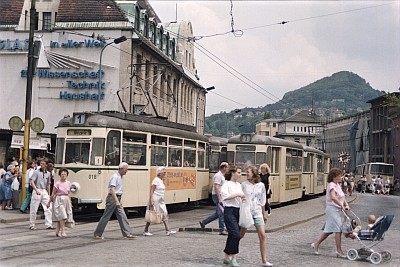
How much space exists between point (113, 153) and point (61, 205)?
460 centimetres

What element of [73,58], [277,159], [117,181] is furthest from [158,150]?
[73,58]

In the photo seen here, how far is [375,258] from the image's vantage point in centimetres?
1193

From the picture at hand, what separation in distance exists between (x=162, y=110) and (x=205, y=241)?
1377 inches

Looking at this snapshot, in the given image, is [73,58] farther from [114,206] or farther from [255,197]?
[255,197]

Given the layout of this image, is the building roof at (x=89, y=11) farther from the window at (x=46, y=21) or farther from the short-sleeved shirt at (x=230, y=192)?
the short-sleeved shirt at (x=230, y=192)

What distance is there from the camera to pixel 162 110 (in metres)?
49.5

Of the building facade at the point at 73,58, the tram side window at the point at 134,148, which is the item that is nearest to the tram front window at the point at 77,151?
the tram side window at the point at 134,148

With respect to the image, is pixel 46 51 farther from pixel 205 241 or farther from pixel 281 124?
pixel 281 124

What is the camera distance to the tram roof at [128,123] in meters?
19.9

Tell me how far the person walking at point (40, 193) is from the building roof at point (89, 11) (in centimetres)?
→ 2417

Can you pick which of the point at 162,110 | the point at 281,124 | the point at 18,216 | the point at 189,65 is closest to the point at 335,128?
the point at 281,124

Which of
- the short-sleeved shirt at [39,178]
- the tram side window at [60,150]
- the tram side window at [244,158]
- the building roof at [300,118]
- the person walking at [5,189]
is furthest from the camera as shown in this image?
the building roof at [300,118]

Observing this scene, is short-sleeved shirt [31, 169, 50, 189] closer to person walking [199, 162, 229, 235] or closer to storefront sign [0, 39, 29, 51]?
person walking [199, 162, 229, 235]

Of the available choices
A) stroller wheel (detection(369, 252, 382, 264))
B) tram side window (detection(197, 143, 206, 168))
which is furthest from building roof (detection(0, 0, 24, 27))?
stroller wheel (detection(369, 252, 382, 264))
